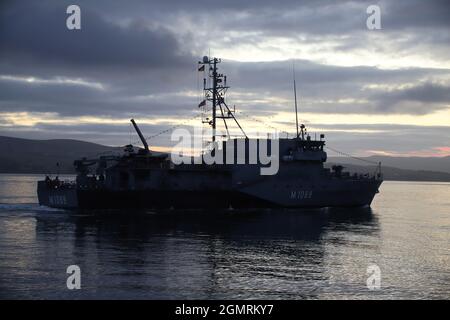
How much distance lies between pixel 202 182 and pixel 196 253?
22944 mm

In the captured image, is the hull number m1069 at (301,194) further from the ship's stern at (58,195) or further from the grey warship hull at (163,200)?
the ship's stern at (58,195)

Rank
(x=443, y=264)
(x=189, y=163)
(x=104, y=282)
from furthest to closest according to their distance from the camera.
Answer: (x=189, y=163) < (x=443, y=264) < (x=104, y=282)

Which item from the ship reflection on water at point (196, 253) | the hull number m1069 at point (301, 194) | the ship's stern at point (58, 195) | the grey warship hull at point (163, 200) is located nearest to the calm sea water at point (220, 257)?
the ship reflection on water at point (196, 253)

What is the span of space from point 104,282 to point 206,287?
13.4ft

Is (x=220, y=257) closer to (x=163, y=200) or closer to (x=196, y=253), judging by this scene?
(x=196, y=253)

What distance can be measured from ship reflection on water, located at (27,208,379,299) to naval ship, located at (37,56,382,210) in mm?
3150

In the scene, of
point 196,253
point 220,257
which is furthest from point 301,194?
point 220,257

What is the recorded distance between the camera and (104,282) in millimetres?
20109

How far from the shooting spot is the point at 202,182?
4972cm

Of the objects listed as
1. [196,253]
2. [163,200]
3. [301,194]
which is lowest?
[196,253]

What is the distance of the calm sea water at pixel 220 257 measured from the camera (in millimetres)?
19375

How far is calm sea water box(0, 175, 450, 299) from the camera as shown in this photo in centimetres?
1938
